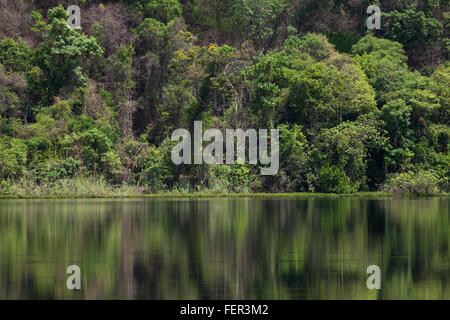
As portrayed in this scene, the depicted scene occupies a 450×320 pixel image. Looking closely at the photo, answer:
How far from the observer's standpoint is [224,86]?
38812 millimetres

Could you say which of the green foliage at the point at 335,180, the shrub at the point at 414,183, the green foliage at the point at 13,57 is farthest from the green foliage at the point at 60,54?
the shrub at the point at 414,183

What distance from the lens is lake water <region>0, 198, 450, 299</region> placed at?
40.9 feet

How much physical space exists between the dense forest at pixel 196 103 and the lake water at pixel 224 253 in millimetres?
10212

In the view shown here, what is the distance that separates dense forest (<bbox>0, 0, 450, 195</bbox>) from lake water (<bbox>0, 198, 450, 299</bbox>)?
10212 mm

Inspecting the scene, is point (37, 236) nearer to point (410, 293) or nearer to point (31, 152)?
point (410, 293)

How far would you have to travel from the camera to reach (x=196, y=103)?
39.0 metres

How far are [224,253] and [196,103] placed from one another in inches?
917

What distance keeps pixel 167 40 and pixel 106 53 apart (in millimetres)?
3300

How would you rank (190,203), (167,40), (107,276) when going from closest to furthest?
(107,276)
(190,203)
(167,40)

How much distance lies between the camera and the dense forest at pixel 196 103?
122 feet

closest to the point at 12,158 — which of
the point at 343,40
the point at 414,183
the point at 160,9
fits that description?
the point at 160,9

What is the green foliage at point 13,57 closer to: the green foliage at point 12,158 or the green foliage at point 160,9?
the green foliage at point 12,158

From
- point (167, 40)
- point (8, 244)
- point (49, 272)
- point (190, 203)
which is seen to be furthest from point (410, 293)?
point (167, 40)

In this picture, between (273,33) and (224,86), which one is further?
(273,33)
